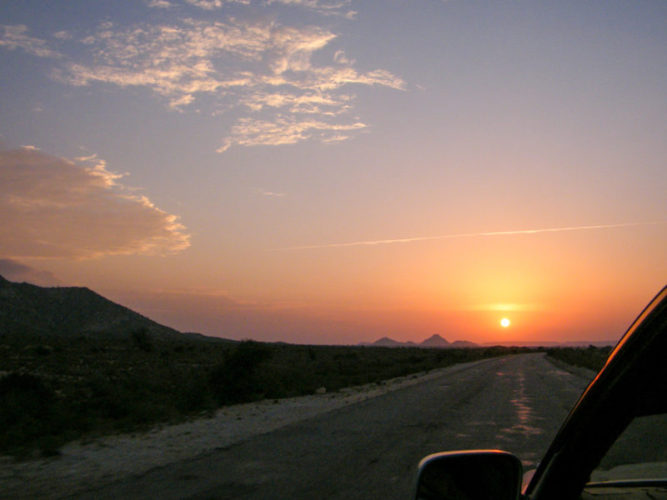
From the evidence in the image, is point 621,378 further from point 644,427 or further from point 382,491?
point 382,491

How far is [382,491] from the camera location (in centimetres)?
766

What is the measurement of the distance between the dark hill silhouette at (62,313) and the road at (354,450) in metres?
101

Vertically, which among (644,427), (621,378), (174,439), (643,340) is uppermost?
(643,340)

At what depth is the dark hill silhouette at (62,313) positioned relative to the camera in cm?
11744

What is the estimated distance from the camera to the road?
313 inches

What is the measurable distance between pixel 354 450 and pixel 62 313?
453 feet

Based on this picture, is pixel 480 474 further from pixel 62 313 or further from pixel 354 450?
pixel 62 313

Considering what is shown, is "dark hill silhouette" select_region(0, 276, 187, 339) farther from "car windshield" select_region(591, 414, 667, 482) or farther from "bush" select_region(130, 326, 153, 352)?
"car windshield" select_region(591, 414, 667, 482)

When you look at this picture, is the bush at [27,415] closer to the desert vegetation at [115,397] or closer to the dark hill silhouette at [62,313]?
the desert vegetation at [115,397]

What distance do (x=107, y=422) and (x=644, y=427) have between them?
15.9 metres

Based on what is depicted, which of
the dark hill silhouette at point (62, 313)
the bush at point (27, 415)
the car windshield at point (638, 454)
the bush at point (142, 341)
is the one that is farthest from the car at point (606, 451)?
the dark hill silhouette at point (62, 313)

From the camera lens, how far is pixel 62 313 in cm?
13388

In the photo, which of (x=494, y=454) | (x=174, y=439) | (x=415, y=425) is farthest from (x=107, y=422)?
(x=494, y=454)

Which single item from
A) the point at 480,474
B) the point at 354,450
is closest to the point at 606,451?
the point at 480,474
